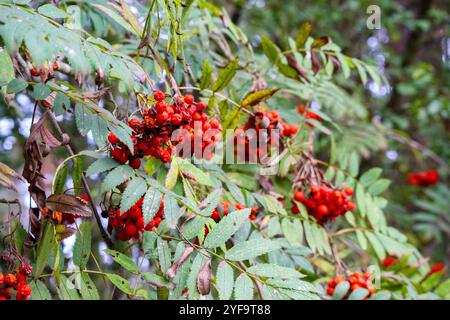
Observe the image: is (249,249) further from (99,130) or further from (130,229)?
(99,130)

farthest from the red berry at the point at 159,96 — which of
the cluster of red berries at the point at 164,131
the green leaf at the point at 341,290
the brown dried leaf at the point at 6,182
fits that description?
the green leaf at the point at 341,290

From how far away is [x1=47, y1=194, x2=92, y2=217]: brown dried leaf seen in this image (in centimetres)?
113

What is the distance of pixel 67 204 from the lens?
114cm

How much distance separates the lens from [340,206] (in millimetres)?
1698

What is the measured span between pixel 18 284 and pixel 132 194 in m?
0.29

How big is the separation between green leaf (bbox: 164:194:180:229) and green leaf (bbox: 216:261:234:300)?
0.52ft

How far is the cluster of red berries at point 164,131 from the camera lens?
1116mm

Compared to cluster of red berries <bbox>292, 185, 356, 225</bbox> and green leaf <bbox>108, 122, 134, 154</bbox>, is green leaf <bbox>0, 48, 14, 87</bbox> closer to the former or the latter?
green leaf <bbox>108, 122, 134, 154</bbox>

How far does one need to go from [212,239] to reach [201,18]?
996 mm

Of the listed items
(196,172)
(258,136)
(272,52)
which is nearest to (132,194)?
(196,172)

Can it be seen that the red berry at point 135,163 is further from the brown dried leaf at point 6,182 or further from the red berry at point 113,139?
the brown dried leaf at point 6,182

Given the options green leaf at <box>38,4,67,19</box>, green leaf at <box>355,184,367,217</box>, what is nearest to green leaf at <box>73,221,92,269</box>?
green leaf at <box>38,4,67,19</box>

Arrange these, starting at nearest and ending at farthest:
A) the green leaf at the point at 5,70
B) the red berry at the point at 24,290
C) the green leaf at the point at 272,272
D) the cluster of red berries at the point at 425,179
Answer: the green leaf at the point at 5,70
the red berry at the point at 24,290
the green leaf at the point at 272,272
the cluster of red berries at the point at 425,179

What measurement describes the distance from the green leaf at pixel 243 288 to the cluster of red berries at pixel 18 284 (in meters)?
0.41
